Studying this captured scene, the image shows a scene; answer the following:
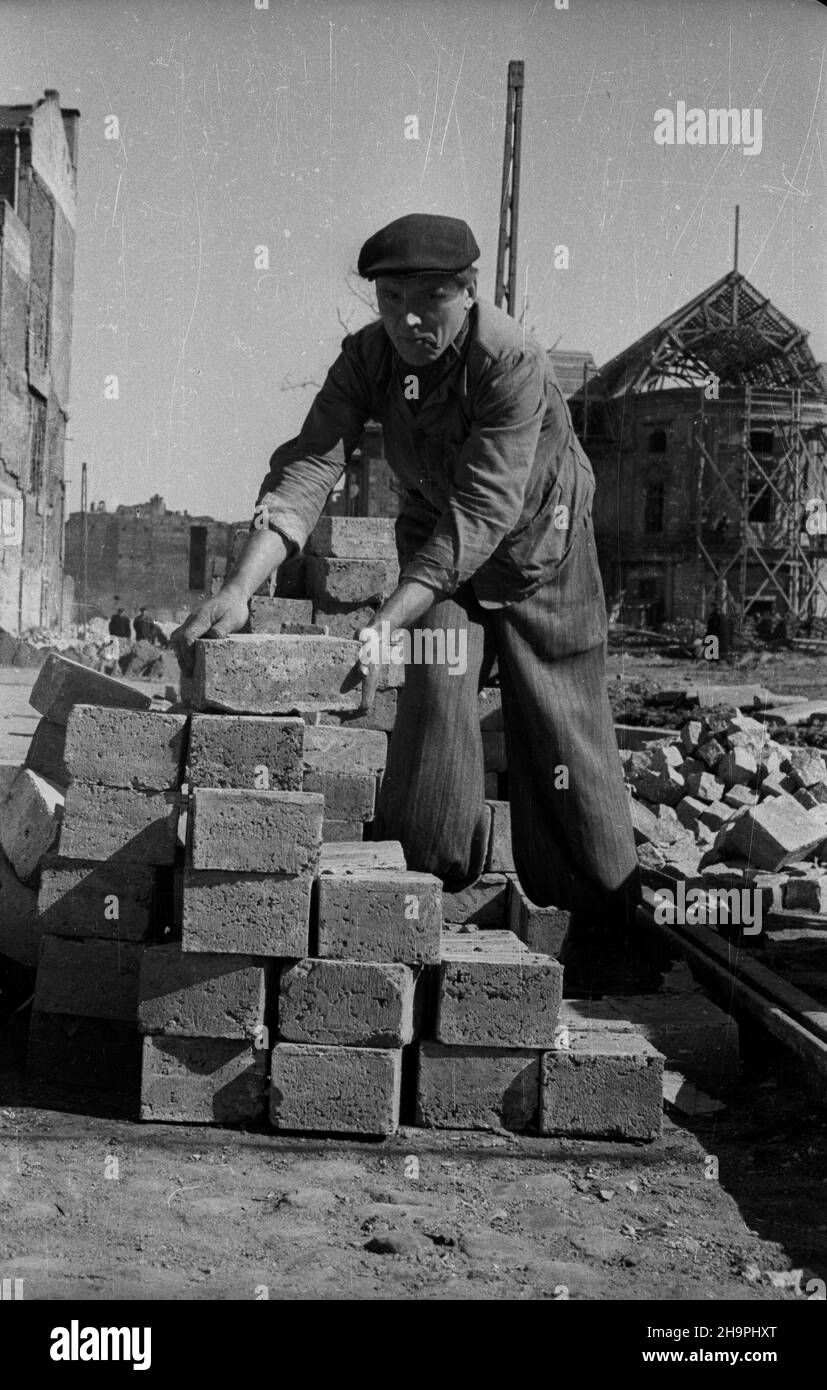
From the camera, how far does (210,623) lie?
14.1 feet

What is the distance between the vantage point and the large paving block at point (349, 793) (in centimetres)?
593

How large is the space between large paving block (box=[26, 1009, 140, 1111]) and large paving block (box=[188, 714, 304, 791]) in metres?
1.05

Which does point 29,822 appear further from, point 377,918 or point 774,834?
point 774,834

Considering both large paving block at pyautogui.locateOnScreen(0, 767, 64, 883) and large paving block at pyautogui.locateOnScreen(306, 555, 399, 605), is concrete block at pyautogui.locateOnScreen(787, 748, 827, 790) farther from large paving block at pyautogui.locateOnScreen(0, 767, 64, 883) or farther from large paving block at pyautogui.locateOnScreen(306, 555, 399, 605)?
large paving block at pyautogui.locateOnScreen(0, 767, 64, 883)

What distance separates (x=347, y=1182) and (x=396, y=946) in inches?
26.7

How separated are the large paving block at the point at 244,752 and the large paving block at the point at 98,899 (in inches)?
22.6

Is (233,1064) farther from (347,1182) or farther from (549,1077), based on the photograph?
(549,1077)

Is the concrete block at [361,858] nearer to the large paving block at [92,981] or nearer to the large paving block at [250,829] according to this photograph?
the large paving block at [250,829]

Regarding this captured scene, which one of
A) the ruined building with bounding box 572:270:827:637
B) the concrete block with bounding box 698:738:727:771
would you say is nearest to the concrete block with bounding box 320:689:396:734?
the concrete block with bounding box 698:738:727:771

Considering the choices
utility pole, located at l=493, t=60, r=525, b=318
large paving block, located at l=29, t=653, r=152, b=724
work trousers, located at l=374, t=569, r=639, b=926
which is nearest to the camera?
work trousers, located at l=374, t=569, r=639, b=926

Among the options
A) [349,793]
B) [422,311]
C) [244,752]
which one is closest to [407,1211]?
[244,752]

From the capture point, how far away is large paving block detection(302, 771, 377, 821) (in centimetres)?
593

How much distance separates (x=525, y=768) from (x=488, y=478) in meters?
1.27
